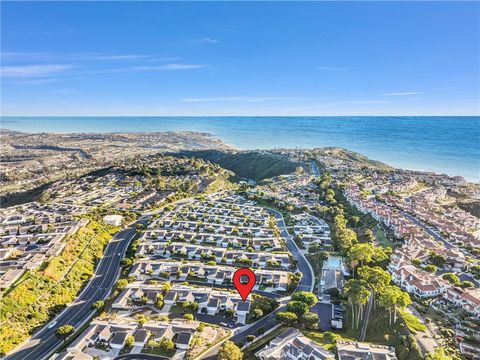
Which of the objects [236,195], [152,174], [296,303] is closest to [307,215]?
[236,195]

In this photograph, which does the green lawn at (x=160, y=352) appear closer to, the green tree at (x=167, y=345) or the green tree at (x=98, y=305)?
the green tree at (x=167, y=345)

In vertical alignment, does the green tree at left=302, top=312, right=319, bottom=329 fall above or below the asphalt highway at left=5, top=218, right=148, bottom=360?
above

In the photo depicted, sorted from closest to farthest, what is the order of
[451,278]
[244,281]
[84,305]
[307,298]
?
[307,298]
[451,278]
[84,305]
[244,281]

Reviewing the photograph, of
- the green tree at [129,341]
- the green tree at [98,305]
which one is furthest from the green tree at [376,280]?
the green tree at [98,305]

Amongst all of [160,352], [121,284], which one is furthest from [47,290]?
[160,352]

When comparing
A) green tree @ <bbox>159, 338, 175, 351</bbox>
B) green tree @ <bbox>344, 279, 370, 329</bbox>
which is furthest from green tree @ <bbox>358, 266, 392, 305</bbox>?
green tree @ <bbox>159, 338, 175, 351</bbox>

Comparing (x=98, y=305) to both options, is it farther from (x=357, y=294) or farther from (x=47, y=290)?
(x=357, y=294)

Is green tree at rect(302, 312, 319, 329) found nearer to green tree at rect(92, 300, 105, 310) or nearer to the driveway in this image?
the driveway
